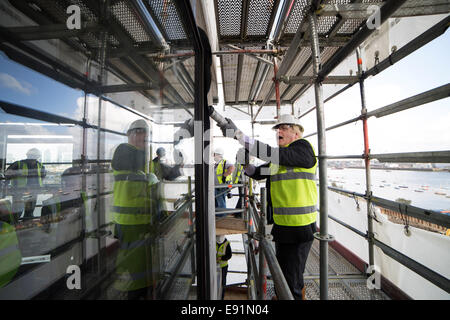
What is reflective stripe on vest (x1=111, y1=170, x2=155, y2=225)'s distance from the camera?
60cm

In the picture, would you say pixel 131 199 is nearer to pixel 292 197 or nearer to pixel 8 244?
pixel 8 244

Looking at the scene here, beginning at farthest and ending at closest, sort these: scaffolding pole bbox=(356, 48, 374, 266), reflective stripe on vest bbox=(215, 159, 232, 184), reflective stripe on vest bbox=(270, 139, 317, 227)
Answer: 1. reflective stripe on vest bbox=(215, 159, 232, 184)
2. scaffolding pole bbox=(356, 48, 374, 266)
3. reflective stripe on vest bbox=(270, 139, 317, 227)

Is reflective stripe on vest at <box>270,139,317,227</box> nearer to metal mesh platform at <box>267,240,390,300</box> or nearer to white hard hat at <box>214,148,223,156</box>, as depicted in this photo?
metal mesh platform at <box>267,240,390,300</box>

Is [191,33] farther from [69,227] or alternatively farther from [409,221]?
[409,221]

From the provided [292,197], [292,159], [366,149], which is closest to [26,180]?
[292,159]

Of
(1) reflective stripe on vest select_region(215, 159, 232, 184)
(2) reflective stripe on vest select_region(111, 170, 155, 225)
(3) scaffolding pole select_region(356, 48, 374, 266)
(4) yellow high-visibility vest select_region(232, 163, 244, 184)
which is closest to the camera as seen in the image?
(2) reflective stripe on vest select_region(111, 170, 155, 225)

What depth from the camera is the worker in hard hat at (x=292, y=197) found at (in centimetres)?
177

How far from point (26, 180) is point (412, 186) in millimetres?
3085

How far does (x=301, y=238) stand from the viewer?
1769 mm

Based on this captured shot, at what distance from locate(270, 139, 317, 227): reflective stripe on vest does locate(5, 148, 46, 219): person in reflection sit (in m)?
1.75

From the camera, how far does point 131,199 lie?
27.8 inches

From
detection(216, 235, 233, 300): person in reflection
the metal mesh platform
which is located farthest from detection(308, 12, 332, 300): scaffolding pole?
detection(216, 235, 233, 300): person in reflection
